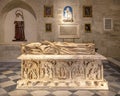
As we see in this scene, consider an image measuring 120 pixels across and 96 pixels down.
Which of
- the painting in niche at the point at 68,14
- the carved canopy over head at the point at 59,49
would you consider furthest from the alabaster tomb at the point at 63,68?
the painting in niche at the point at 68,14

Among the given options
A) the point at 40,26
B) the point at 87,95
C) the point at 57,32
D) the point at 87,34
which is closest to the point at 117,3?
the point at 87,34

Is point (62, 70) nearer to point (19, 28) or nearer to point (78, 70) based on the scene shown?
point (78, 70)

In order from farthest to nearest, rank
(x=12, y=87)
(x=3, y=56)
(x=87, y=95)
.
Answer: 1. (x=3, y=56)
2. (x=12, y=87)
3. (x=87, y=95)

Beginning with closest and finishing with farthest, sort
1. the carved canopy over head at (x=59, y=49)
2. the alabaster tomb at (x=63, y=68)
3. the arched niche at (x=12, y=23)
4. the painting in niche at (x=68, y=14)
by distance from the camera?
the alabaster tomb at (x=63, y=68) → the carved canopy over head at (x=59, y=49) → the painting in niche at (x=68, y=14) → the arched niche at (x=12, y=23)

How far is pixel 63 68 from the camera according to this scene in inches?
158

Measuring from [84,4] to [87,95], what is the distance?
6.07 metres

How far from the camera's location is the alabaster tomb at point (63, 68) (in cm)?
390

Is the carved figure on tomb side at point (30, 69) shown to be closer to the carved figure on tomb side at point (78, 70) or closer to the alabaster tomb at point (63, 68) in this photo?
the alabaster tomb at point (63, 68)

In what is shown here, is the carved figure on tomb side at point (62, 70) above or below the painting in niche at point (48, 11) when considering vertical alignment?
below

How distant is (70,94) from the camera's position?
3.46 meters

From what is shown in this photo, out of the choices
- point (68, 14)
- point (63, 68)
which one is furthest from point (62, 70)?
point (68, 14)

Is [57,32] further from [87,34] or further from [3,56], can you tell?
[3,56]

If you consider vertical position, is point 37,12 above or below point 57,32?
above

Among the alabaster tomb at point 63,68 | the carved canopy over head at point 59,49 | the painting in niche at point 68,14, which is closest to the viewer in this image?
the alabaster tomb at point 63,68
